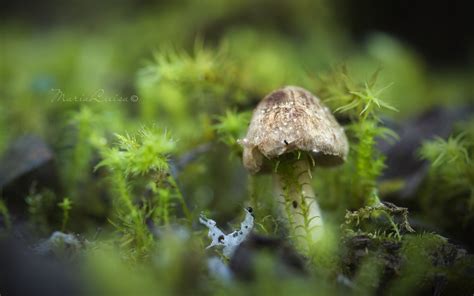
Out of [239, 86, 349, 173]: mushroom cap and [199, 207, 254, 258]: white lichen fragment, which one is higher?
[239, 86, 349, 173]: mushroom cap

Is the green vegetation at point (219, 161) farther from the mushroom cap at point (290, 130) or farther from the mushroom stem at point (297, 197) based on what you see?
the mushroom cap at point (290, 130)

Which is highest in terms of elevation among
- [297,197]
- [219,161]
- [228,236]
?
[219,161]

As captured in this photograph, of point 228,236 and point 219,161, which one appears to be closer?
point 228,236

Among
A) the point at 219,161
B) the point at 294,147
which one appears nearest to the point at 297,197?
the point at 294,147

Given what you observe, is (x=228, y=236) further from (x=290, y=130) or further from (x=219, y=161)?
(x=219, y=161)

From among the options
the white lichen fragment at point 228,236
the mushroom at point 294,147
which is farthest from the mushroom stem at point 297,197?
the white lichen fragment at point 228,236

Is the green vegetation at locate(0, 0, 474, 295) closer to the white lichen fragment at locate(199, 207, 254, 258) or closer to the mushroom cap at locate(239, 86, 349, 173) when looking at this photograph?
the white lichen fragment at locate(199, 207, 254, 258)

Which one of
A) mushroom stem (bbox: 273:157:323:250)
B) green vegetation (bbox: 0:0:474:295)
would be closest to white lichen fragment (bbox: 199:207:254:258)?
green vegetation (bbox: 0:0:474:295)
